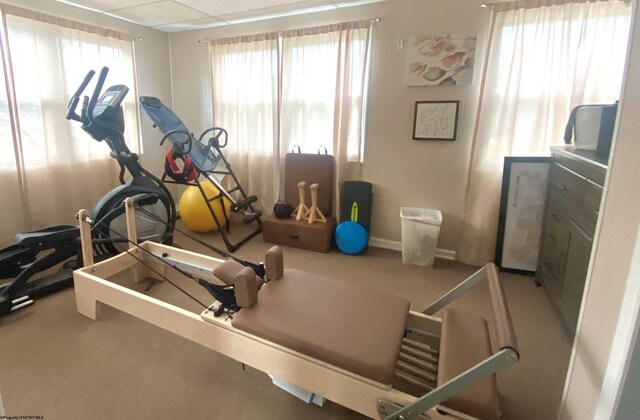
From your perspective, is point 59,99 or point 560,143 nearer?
point 560,143

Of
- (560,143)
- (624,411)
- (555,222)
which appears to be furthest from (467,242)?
(624,411)

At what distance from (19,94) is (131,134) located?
3.35ft

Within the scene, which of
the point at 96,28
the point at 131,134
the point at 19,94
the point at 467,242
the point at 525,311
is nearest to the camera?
the point at 525,311

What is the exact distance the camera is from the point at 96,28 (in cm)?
321

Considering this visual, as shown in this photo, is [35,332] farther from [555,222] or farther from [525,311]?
[555,222]

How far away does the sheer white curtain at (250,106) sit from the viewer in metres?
3.50

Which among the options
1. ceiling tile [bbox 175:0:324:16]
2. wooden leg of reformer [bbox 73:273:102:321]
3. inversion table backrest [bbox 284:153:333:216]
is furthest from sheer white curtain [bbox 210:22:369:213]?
wooden leg of reformer [bbox 73:273:102:321]

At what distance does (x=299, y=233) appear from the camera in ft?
10.6

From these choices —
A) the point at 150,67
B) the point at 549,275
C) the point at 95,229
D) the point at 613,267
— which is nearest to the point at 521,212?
the point at 549,275

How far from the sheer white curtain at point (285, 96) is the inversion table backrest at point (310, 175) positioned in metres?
0.12

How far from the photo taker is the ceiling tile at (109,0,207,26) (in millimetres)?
3059

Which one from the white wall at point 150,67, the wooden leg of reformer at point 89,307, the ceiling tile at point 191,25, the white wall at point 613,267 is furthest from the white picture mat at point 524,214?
the white wall at point 150,67

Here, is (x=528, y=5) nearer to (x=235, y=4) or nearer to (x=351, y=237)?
(x=351, y=237)

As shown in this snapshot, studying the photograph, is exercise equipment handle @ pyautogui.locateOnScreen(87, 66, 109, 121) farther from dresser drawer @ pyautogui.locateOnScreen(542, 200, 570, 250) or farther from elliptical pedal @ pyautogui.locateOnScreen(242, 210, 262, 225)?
dresser drawer @ pyautogui.locateOnScreen(542, 200, 570, 250)
